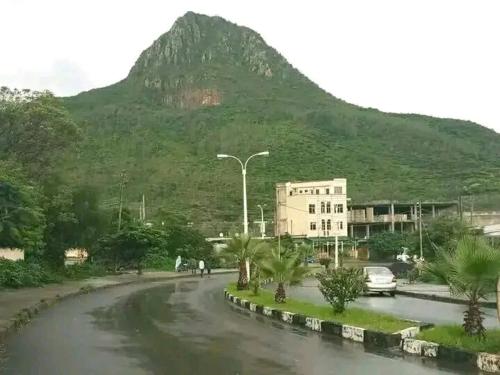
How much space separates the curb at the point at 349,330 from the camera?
12680 mm

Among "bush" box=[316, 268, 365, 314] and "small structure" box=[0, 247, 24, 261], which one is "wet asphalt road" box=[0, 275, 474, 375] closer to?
"bush" box=[316, 268, 365, 314]

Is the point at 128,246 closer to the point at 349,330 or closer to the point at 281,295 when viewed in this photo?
the point at 281,295

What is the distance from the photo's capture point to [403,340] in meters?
12.2

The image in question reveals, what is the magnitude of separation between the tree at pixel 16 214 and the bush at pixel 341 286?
21111 mm

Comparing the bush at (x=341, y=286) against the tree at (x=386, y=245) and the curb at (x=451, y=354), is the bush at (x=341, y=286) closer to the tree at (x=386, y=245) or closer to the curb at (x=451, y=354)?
the curb at (x=451, y=354)

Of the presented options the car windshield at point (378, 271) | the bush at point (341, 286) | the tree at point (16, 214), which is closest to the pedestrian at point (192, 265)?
the tree at point (16, 214)

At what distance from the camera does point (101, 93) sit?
136875 mm

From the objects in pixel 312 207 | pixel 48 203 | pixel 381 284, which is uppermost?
pixel 312 207

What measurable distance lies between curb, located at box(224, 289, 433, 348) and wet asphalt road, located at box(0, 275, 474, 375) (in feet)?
1.20

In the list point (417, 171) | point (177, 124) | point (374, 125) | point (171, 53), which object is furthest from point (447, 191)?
point (171, 53)

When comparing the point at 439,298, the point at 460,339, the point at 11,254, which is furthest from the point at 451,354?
the point at 11,254

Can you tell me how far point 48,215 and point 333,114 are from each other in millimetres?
77500

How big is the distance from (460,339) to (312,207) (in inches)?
3468

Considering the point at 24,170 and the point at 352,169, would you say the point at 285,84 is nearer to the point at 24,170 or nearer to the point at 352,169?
A: the point at 352,169
